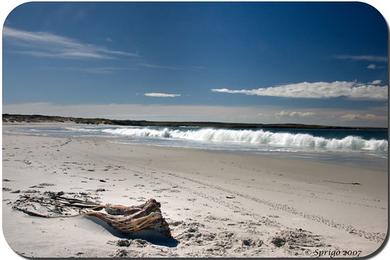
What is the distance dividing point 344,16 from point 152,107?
7.39 feet

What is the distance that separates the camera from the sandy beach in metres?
3.53

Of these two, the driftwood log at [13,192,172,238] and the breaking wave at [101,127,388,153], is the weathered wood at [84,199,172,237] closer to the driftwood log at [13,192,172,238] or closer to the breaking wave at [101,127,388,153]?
the driftwood log at [13,192,172,238]

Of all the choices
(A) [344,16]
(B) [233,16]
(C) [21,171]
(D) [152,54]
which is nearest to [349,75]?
(A) [344,16]

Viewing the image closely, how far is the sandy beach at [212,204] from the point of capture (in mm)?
3525

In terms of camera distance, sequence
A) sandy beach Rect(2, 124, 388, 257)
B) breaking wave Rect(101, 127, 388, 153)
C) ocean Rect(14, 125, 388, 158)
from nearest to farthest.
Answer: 1. sandy beach Rect(2, 124, 388, 257)
2. ocean Rect(14, 125, 388, 158)
3. breaking wave Rect(101, 127, 388, 153)

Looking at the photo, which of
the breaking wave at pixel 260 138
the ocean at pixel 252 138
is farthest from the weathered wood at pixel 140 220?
the breaking wave at pixel 260 138

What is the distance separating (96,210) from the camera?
3.97 meters

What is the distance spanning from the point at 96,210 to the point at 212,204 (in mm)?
1294

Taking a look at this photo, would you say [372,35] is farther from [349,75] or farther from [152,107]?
[152,107]

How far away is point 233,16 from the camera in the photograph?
418cm

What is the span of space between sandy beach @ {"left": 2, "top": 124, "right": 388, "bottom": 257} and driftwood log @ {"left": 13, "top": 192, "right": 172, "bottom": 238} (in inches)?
3.9

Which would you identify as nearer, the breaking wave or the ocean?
the ocean

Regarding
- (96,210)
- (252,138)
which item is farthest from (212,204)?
(252,138)

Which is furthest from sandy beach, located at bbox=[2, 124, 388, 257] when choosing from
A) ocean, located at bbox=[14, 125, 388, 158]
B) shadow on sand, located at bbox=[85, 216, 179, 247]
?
ocean, located at bbox=[14, 125, 388, 158]
